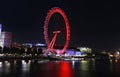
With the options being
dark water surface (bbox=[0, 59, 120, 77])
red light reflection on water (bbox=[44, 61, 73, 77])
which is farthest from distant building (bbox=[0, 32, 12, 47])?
red light reflection on water (bbox=[44, 61, 73, 77])

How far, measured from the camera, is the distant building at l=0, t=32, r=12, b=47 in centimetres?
14375

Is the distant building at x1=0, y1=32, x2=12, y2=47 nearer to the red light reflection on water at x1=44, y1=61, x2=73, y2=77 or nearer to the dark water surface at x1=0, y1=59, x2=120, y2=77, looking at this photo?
the dark water surface at x1=0, y1=59, x2=120, y2=77

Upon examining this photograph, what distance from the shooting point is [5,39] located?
146 meters

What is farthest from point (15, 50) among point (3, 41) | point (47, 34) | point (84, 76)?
point (84, 76)

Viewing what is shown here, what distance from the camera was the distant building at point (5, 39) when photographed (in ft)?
472

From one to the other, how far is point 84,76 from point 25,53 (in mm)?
91903

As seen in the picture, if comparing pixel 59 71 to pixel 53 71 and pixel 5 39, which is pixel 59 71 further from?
pixel 5 39

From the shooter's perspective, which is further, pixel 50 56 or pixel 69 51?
pixel 69 51

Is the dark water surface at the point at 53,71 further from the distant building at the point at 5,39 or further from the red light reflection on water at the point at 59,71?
the distant building at the point at 5,39

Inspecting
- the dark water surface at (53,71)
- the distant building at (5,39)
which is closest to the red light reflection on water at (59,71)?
the dark water surface at (53,71)

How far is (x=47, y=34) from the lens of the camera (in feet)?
308

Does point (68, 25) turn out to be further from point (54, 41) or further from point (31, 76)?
point (31, 76)

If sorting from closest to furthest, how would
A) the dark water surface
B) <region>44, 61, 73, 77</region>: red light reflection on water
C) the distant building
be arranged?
<region>44, 61, 73, 77</region>: red light reflection on water → the dark water surface → the distant building

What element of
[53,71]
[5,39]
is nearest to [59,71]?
[53,71]
